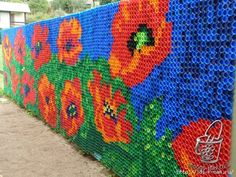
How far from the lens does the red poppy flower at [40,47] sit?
24.1 feet

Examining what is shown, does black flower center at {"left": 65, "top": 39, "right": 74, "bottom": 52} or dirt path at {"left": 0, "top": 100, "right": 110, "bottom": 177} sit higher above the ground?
black flower center at {"left": 65, "top": 39, "right": 74, "bottom": 52}

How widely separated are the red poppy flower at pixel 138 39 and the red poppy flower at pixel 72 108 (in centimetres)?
137

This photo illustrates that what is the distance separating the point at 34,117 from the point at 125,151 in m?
4.67

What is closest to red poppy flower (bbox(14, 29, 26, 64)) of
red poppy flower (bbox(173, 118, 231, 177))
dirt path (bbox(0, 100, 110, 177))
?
dirt path (bbox(0, 100, 110, 177))

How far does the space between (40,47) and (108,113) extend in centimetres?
356

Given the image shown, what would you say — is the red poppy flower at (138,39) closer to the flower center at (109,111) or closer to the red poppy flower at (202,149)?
the flower center at (109,111)

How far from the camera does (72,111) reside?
6.12m

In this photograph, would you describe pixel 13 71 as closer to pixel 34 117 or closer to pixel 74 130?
pixel 34 117

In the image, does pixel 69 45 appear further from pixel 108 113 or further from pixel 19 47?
pixel 19 47

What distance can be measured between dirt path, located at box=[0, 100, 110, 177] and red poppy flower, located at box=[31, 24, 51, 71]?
132 cm

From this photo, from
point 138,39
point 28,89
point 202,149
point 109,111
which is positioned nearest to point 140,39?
point 138,39

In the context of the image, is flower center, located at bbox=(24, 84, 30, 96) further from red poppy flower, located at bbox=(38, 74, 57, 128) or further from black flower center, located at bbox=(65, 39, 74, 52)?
black flower center, located at bbox=(65, 39, 74, 52)

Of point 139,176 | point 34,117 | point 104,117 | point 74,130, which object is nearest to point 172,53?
point 139,176

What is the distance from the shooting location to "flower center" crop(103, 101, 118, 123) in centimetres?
460
